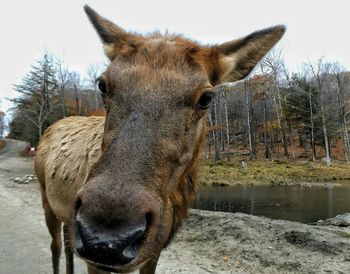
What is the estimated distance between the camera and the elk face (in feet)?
6.47

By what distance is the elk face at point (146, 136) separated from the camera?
1.97 metres

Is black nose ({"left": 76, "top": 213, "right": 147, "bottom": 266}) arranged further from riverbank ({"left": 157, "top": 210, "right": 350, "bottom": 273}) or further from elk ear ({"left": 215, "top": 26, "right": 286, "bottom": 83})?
riverbank ({"left": 157, "top": 210, "right": 350, "bottom": 273})

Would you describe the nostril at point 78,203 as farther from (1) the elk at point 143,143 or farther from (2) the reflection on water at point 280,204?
(2) the reflection on water at point 280,204

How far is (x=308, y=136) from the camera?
49.7 meters

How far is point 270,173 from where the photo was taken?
31953mm

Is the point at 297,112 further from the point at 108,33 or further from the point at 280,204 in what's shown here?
the point at 108,33

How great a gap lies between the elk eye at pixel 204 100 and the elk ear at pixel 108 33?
1.06 m

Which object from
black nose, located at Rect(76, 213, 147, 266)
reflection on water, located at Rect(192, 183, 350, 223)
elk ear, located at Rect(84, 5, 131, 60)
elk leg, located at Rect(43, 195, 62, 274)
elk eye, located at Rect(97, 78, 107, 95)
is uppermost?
elk ear, located at Rect(84, 5, 131, 60)

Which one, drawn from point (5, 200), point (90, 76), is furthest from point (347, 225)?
point (90, 76)

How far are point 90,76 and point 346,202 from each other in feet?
166

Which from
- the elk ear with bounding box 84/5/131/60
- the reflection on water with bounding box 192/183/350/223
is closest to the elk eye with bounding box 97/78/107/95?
the elk ear with bounding box 84/5/131/60

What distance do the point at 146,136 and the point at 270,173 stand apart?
30880mm

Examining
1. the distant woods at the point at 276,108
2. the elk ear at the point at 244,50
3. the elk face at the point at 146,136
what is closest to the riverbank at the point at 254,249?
the elk face at the point at 146,136

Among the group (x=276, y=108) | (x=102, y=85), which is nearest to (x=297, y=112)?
(x=276, y=108)
